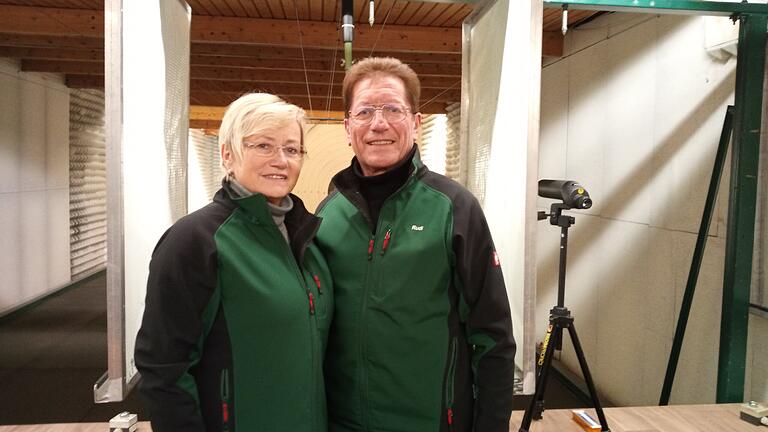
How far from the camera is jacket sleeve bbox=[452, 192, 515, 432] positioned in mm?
1366

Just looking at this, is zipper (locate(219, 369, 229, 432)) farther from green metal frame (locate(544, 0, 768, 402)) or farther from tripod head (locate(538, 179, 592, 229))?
green metal frame (locate(544, 0, 768, 402))

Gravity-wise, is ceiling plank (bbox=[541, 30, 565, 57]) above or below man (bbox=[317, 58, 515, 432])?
above

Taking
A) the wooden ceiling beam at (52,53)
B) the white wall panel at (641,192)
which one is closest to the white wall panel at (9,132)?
the wooden ceiling beam at (52,53)

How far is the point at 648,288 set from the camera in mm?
3889

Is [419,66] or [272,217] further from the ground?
[419,66]

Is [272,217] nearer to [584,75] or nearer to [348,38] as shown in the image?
[348,38]

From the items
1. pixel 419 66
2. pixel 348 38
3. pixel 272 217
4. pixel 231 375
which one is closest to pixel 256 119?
pixel 272 217

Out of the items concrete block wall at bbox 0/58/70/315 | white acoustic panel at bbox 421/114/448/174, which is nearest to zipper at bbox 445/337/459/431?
concrete block wall at bbox 0/58/70/315

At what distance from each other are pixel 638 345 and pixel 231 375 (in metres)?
3.68

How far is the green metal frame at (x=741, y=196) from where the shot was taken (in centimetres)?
295

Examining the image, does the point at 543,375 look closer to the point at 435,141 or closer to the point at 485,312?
the point at 485,312

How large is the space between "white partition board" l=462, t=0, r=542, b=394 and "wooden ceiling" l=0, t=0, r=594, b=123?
0.94m

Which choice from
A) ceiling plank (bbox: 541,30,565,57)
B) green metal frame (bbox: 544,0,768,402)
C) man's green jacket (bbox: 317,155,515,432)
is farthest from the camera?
ceiling plank (bbox: 541,30,565,57)

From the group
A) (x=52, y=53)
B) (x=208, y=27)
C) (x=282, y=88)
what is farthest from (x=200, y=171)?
(x=208, y=27)
